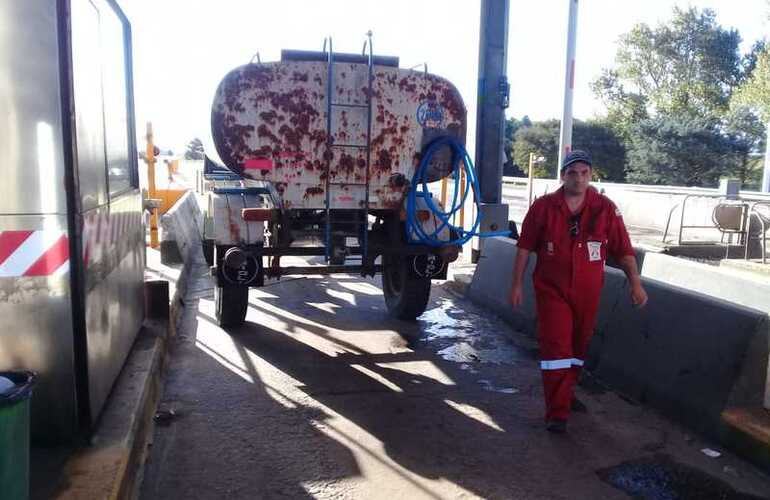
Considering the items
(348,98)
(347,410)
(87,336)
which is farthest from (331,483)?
(348,98)

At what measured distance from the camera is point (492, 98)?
9188 mm

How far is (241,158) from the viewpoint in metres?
5.71

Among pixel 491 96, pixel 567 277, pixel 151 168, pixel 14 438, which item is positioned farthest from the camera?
pixel 151 168

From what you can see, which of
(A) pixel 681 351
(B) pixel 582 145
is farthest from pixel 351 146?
(B) pixel 582 145

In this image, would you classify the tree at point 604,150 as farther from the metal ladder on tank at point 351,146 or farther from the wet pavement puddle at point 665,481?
the wet pavement puddle at point 665,481

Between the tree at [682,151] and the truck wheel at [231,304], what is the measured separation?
35.2 metres

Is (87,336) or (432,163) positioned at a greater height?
(432,163)

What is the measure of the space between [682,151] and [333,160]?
117ft

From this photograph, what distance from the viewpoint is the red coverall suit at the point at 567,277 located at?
4.36 meters

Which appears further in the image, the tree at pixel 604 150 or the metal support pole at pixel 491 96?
the tree at pixel 604 150

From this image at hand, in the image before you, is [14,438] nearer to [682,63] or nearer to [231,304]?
[231,304]

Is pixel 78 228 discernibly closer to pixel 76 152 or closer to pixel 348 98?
pixel 76 152

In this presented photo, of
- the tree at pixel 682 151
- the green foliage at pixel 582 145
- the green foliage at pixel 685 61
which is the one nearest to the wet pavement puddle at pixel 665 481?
the tree at pixel 682 151

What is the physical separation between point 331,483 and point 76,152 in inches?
85.8
